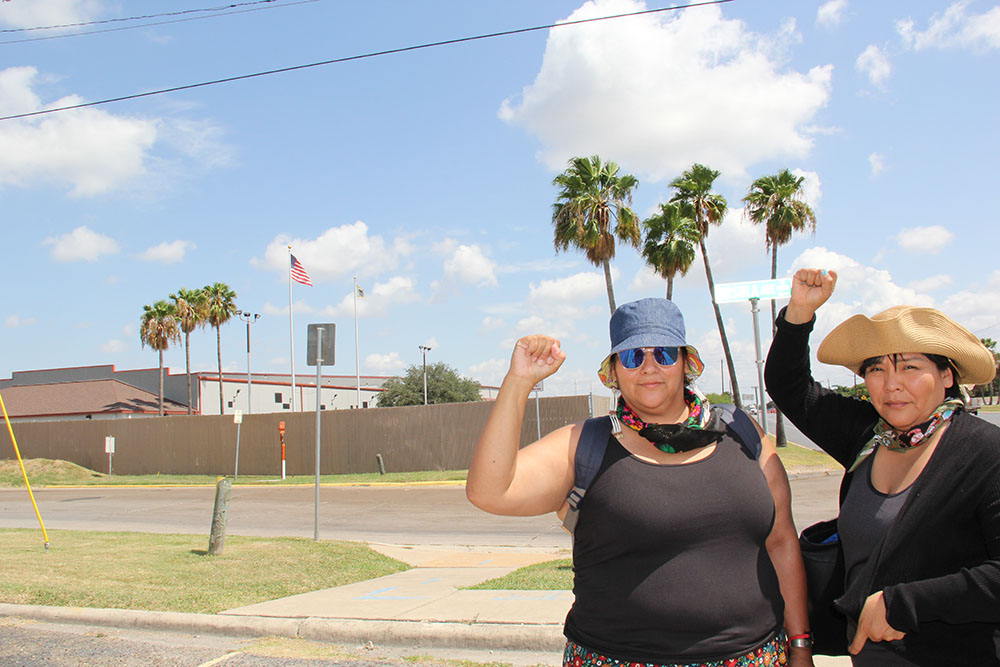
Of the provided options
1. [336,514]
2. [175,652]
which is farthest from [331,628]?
[336,514]

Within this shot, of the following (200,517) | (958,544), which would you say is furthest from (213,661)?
(200,517)

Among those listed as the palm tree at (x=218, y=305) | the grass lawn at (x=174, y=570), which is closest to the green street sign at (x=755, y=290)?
the grass lawn at (x=174, y=570)

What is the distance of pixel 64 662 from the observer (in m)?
5.20

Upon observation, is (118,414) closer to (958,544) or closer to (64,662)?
(64,662)

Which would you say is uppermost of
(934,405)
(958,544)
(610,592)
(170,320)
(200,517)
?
(170,320)

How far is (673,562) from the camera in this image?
7.34 feet

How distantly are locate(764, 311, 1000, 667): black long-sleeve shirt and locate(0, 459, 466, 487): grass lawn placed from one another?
61.9 feet

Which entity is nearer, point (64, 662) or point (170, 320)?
point (64, 662)

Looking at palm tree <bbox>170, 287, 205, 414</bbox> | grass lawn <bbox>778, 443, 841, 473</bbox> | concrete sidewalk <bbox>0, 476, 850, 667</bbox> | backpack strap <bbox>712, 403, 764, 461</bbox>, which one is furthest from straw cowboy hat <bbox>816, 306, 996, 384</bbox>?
palm tree <bbox>170, 287, 205, 414</bbox>

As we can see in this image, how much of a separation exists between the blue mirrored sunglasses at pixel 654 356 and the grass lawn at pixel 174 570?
5.18 metres

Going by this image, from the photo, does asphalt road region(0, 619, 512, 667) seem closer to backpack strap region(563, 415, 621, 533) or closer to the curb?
the curb

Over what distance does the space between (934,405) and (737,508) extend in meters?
0.69

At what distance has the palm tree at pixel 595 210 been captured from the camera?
2484cm

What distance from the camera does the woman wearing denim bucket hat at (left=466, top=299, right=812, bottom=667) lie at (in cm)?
222
